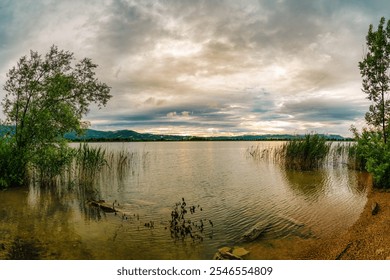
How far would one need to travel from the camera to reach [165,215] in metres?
10.5

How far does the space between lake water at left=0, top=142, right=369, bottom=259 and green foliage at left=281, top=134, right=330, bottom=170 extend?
4.78m

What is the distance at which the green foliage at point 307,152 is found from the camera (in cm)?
2259

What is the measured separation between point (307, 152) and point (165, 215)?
54.0 feet

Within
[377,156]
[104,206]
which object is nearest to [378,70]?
[377,156]

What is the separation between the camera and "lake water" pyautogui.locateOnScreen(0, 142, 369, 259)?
747cm

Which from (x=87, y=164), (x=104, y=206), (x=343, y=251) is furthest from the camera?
(x=87, y=164)

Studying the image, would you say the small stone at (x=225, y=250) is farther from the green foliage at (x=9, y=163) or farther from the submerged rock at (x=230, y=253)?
the green foliage at (x=9, y=163)

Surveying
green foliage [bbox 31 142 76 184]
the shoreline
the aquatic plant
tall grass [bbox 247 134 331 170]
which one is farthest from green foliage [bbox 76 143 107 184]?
tall grass [bbox 247 134 331 170]

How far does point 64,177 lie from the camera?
17.7 meters

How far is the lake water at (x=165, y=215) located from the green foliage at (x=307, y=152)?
15.7 feet

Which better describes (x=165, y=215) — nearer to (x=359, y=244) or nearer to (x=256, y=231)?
(x=256, y=231)

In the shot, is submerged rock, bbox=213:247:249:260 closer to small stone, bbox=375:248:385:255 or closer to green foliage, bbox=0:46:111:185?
small stone, bbox=375:248:385:255
